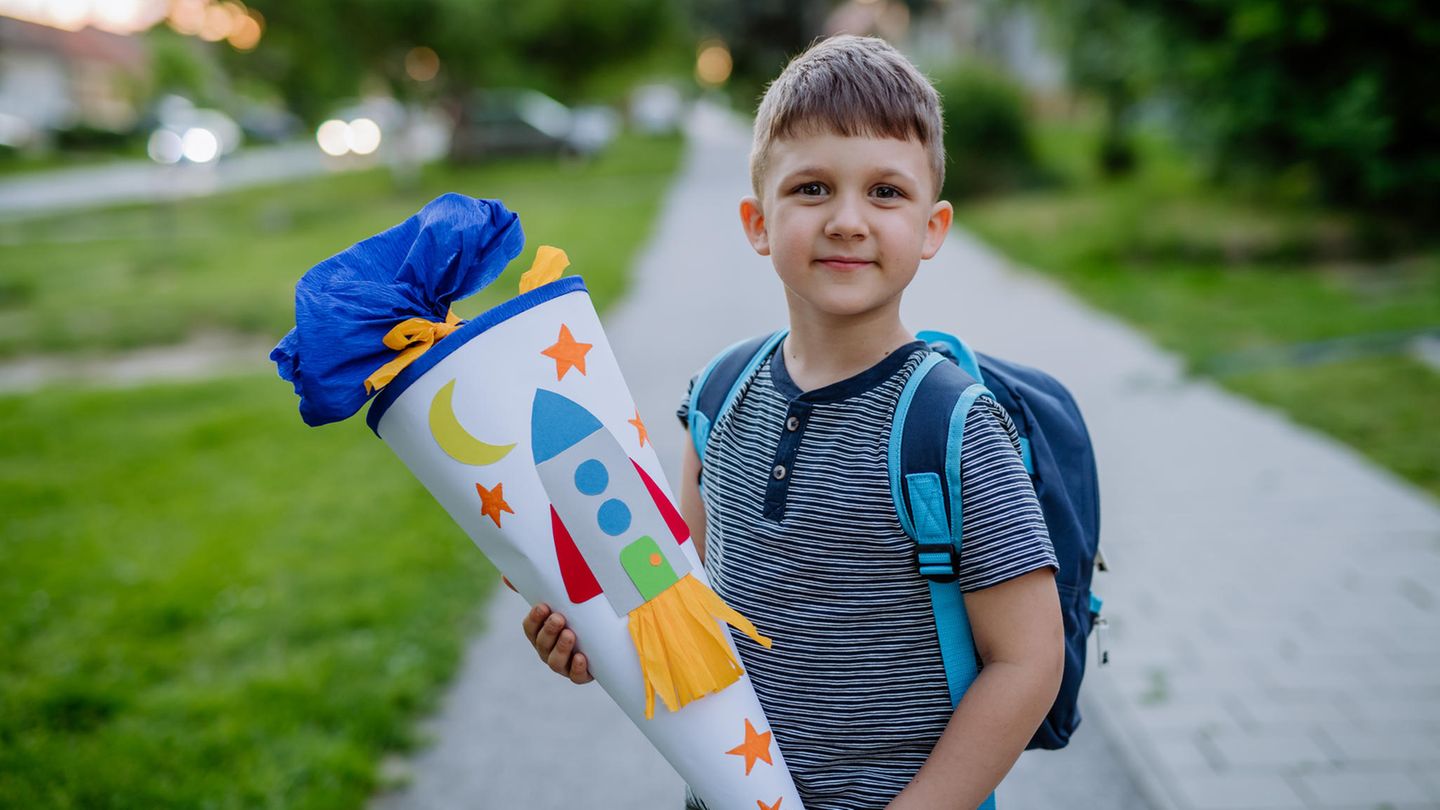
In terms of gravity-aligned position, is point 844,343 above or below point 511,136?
above

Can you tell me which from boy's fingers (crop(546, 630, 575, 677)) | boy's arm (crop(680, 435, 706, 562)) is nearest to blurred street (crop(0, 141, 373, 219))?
boy's arm (crop(680, 435, 706, 562))

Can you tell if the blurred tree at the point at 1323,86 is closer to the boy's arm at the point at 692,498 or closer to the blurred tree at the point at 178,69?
the boy's arm at the point at 692,498

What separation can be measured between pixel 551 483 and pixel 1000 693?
1.99 ft

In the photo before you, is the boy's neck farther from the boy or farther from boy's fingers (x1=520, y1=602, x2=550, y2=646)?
boy's fingers (x1=520, y1=602, x2=550, y2=646)

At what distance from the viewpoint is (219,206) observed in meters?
22.0

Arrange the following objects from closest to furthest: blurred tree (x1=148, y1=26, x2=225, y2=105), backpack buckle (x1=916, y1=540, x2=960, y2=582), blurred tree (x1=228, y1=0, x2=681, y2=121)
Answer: backpack buckle (x1=916, y1=540, x2=960, y2=582), blurred tree (x1=228, y1=0, x2=681, y2=121), blurred tree (x1=148, y1=26, x2=225, y2=105)

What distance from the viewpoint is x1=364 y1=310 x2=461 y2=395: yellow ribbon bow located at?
1250 mm

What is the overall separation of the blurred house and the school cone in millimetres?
44778

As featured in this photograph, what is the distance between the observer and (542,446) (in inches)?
50.9

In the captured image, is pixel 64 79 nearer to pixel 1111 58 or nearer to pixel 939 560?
pixel 1111 58

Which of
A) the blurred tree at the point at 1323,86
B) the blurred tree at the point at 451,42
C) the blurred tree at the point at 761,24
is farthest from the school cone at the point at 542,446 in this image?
the blurred tree at the point at 761,24

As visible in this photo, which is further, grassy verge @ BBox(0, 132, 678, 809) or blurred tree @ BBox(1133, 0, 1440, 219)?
blurred tree @ BBox(1133, 0, 1440, 219)

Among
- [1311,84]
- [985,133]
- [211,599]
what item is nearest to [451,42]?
[985,133]

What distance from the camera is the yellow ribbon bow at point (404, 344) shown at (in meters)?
1.25
